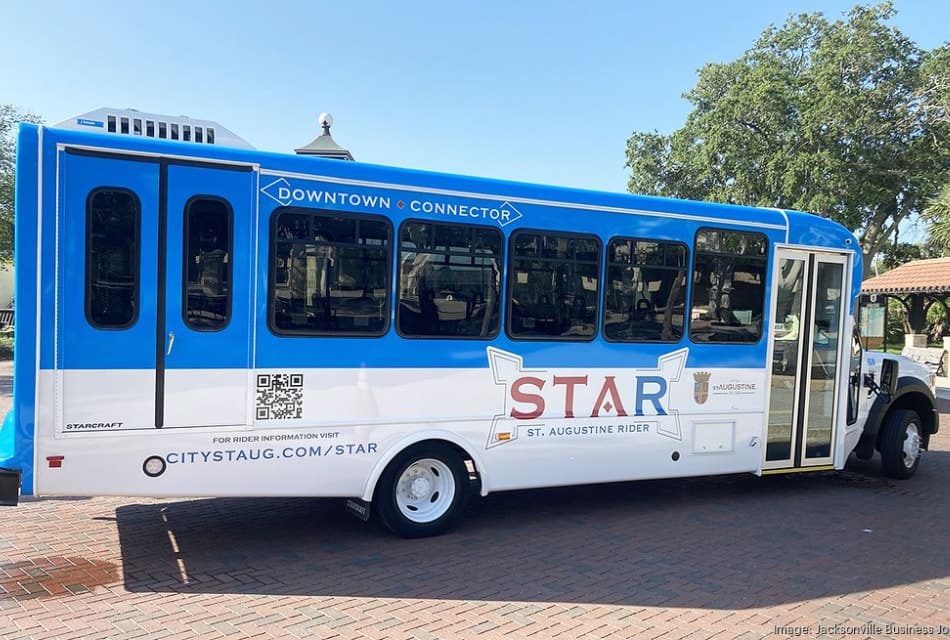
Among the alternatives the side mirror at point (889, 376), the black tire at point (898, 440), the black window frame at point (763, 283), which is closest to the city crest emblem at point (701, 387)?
the black window frame at point (763, 283)

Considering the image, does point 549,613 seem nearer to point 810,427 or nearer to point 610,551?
point 610,551

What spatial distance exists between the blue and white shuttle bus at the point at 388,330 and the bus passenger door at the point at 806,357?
0.03 m

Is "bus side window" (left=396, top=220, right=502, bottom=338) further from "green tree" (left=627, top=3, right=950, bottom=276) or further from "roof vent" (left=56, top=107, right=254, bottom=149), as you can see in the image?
"green tree" (left=627, top=3, right=950, bottom=276)

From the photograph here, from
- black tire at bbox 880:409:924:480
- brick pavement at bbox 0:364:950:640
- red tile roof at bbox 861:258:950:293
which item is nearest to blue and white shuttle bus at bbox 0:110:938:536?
brick pavement at bbox 0:364:950:640

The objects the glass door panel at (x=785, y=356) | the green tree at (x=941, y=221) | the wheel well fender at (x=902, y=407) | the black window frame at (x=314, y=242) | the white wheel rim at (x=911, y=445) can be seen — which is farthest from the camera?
the green tree at (x=941, y=221)

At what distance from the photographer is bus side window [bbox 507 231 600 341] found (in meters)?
5.88

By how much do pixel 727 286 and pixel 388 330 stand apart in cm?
330

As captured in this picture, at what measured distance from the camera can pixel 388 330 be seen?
5.42 meters

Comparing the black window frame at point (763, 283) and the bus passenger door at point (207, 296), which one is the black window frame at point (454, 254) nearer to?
the bus passenger door at point (207, 296)

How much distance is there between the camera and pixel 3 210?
68.1 ft

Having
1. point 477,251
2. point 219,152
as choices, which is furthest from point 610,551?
point 219,152

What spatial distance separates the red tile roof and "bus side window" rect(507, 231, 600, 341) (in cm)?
1934

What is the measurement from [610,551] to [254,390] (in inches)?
114

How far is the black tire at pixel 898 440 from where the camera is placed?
26.6ft
